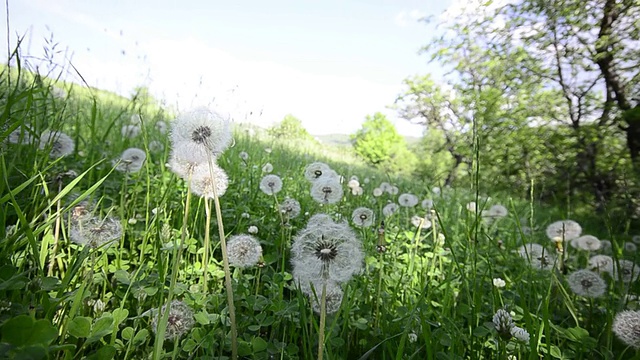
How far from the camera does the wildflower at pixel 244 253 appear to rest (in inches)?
58.9

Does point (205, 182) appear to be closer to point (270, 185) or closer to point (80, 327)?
point (80, 327)

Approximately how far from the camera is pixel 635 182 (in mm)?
4473

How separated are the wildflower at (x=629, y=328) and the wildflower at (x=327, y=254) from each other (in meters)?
0.96

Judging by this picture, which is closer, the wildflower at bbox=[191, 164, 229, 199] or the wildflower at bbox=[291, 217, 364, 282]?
the wildflower at bbox=[291, 217, 364, 282]

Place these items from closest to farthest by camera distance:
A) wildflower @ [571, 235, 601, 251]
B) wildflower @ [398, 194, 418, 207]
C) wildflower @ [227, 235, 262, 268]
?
wildflower @ [227, 235, 262, 268] → wildflower @ [571, 235, 601, 251] → wildflower @ [398, 194, 418, 207]

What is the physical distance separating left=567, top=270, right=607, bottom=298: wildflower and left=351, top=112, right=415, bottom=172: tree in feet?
153

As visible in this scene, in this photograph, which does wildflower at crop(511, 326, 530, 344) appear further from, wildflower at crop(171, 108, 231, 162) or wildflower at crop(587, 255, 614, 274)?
wildflower at crop(587, 255, 614, 274)

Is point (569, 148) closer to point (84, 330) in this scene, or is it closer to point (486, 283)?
point (486, 283)

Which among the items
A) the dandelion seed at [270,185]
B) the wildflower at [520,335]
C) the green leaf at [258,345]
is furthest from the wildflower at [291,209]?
the wildflower at [520,335]

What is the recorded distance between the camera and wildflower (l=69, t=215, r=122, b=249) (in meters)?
1.28

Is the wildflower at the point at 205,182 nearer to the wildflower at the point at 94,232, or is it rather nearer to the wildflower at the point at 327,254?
the wildflower at the point at 94,232

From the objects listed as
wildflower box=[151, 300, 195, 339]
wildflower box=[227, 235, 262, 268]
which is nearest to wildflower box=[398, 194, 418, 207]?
wildflower box=[227, 235, 262, 268]

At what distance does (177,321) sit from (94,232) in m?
0.51

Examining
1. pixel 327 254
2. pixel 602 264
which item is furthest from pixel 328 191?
pixel 602 264
